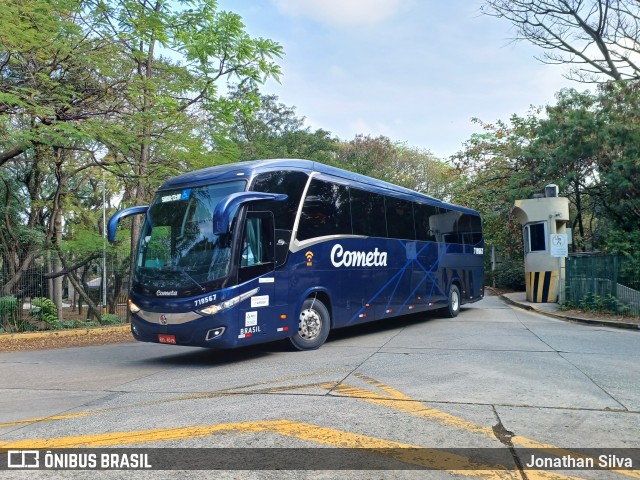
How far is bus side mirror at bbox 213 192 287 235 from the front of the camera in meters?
7.74

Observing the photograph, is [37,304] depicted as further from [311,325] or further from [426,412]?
[426,412]

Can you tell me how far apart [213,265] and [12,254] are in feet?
35.7

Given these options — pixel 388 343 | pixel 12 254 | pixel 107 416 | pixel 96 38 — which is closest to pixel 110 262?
pixel 12 254

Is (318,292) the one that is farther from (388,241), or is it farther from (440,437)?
(440,437)

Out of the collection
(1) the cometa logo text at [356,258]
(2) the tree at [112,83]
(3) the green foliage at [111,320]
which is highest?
(2) the tree at [112,83]

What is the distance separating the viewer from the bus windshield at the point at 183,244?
873 centimetres

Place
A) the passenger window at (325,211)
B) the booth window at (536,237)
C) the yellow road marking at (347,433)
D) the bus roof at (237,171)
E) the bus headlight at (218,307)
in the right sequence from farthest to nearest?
the booth window at (536,237)
the passenger window at (325,211)
the bus roof at (237,171)
the bus headlight at (218,307)
the yellow road marking at (347,433)

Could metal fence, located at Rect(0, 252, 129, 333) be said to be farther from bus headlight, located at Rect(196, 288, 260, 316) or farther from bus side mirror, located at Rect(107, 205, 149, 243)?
bus headlight, located at Rect(196, 288, 260, 316)

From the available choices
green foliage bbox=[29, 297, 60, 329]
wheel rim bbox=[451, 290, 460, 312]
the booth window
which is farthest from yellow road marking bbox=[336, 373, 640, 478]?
the booth window

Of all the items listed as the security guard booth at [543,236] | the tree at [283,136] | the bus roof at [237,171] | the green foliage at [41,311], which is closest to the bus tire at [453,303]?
the security guard booth at [543,236]

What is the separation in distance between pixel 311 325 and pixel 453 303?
26.1ft

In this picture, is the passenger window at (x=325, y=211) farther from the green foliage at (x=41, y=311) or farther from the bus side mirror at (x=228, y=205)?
the green foliage at (x=41, y=311)

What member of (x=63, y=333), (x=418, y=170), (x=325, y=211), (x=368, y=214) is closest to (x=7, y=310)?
(x=63, y=333)

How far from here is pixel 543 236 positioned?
71.1 ft
